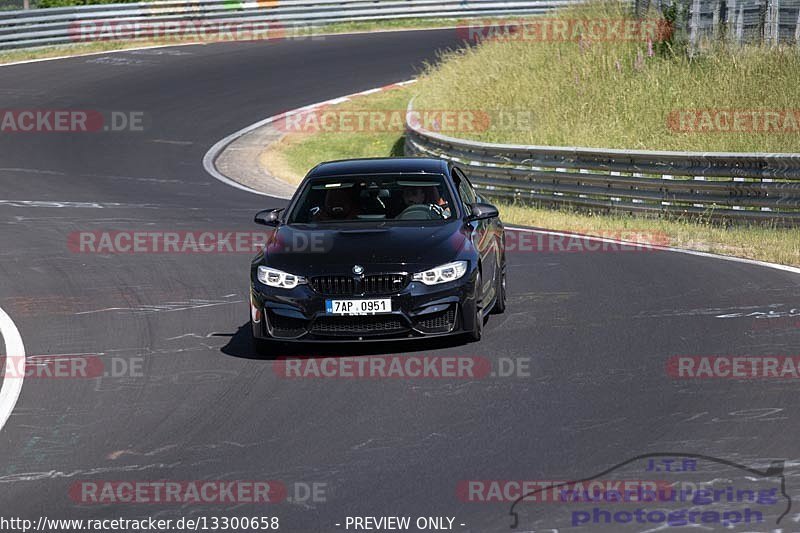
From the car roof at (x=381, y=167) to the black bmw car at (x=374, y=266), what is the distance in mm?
118

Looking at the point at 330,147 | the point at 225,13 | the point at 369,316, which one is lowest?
the point at 330,147

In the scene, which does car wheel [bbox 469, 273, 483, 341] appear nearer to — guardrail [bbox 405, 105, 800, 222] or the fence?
A: guardrail [bbox 405, 105, 800, 222]

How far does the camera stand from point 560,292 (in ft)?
43.4

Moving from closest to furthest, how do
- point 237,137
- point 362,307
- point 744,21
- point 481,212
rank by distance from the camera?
point 362,307 < point 481,212 < point 744,21 < point 237,137

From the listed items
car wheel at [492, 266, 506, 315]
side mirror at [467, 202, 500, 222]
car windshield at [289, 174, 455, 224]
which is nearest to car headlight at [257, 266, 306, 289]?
car windshield at [289, 174, 455, 224]

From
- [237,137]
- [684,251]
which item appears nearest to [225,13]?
[237,137]

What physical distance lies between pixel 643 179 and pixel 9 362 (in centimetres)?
1130

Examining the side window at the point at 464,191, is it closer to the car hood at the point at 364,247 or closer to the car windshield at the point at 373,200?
the car windshield at the point at 373,200

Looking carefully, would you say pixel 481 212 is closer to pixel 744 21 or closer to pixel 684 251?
pixel 684 251

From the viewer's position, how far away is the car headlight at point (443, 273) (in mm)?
10312

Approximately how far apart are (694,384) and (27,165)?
19434mm

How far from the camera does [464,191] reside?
12367mm

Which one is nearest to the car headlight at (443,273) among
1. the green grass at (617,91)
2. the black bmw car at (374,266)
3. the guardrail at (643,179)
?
the black bmw car at (374,266)

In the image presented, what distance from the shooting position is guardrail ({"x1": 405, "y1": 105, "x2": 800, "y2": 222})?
18109 millimetres
